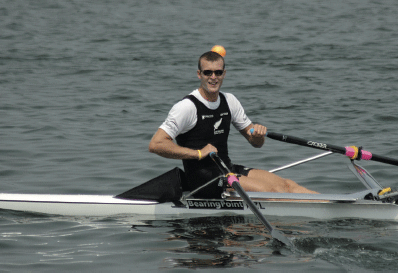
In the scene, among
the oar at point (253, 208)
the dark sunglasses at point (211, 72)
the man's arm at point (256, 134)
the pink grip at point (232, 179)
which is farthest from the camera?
the man's arm at point (256, 134)

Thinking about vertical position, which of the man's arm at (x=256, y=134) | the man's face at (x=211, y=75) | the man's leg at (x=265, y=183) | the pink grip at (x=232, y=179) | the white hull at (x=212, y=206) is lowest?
the white hull at (x=212, y=206)

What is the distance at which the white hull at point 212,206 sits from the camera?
677 cm

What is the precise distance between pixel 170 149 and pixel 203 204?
0.85 m

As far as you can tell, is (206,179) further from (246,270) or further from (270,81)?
(270,81)

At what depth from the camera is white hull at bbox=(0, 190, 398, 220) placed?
22.2 feet

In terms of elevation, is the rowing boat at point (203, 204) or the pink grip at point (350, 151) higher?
the pink grip at point (350, 151)

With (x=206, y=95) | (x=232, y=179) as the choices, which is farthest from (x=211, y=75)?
(x=232, y=179)

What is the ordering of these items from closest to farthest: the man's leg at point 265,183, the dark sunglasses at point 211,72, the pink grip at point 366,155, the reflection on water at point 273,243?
the reflection on water at point 273,243 → the dark sunglasses at point 211,72 → the man's leg at point 265,183 → the pink grip at point 366,155

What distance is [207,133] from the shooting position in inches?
262

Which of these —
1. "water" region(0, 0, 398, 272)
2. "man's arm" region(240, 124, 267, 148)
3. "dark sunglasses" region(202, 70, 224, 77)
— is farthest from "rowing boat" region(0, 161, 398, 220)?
"dark sunglasses" region(202, 70, 224, 77)

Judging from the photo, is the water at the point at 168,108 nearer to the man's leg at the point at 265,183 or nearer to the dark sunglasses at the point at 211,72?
Result: the man's leg at the point at 265,183

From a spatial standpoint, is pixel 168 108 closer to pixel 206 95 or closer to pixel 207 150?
pixel 206 95

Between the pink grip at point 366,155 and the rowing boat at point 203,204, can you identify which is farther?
the pink grip at point 366,155

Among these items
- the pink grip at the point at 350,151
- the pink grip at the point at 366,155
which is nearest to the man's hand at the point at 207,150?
the pink grip at the point at 350,151
